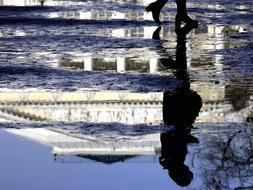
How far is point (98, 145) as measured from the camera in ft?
25.1

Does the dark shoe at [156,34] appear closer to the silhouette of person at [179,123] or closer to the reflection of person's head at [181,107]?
the silhouette of person at [179,123]

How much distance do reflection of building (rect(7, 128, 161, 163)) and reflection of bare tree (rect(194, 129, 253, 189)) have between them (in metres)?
0.52

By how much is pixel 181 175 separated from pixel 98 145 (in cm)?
108

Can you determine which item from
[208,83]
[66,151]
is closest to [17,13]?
[208,83]

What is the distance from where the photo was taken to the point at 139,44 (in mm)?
15305

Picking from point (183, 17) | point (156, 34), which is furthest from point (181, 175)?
point (183, 17)

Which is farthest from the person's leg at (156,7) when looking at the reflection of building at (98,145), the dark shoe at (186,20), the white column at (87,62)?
the reflection of building at (98,145)

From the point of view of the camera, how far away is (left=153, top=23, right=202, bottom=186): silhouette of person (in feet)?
23.1

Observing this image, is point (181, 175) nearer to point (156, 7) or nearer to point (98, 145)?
point (98, 145)

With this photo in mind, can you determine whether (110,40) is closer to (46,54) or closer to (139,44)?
(139,44)

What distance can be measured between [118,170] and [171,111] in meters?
2.32

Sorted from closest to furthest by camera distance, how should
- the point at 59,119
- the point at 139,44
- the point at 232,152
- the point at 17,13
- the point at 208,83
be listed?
the point at 232,152, the point at 59,119, the point at 208,83, the point at 139,44, the point at 17,13

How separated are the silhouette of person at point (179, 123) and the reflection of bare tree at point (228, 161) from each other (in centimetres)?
17

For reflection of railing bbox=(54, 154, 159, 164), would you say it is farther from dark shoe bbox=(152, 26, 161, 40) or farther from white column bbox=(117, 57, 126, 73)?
dark shoe bbox=(152, 26, 161, 40)
